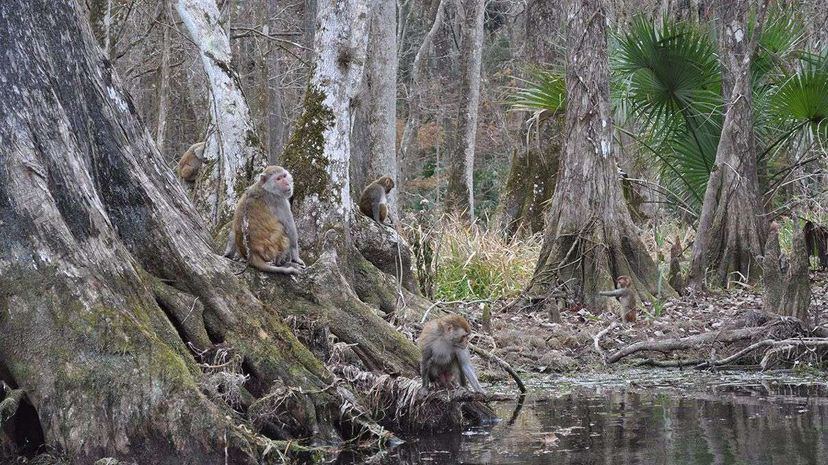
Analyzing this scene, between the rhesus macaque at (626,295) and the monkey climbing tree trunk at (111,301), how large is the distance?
5490mm

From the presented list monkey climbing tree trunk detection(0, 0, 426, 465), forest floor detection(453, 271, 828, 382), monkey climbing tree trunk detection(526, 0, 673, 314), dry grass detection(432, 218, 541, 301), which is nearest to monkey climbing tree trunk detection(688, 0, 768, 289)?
forest floor detection(453, 271, 828, 382)

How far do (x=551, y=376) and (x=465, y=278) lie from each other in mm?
4339

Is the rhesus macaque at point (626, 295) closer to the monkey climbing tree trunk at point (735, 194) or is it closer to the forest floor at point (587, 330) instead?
the forest floor at point (587, 330)

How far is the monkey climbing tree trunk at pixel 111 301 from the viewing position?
682cm

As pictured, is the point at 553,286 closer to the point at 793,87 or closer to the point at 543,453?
the point at 793,87

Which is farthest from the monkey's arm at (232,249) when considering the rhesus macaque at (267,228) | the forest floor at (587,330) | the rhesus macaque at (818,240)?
the rhesus macaque at (818,240)

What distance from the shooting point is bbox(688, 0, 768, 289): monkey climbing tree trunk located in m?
14.4

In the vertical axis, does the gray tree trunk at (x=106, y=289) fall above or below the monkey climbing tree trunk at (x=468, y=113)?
below

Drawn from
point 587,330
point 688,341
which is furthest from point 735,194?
point 688,341

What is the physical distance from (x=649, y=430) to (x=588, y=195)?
599 centimetres

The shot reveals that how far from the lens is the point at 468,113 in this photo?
23.9m

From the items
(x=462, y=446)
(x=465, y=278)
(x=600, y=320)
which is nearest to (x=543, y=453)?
(x=462, y=446)

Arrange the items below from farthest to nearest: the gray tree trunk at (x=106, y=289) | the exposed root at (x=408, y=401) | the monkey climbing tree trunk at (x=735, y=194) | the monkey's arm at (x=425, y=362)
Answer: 1. the monkey climbing tree trunk at (x=735, y=194)
2. the monkey's arm at (x=425, y=362)
3. the exposed root at (x=408, y=401)
4. the gray tree trunk at (x=106, y=289)

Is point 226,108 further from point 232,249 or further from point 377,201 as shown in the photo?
point 377,201
